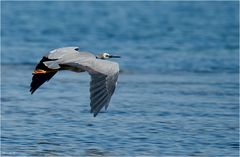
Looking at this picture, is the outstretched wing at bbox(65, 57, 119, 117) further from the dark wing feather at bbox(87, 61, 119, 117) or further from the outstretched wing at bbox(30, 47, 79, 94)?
the outstretched wing at bbox(30, 47, 79, 94)

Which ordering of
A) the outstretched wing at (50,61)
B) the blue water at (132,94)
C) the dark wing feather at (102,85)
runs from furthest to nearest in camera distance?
the outstretched wing at (50,61) < the blue water at (132,94) < the dark wing feather at (102,85)

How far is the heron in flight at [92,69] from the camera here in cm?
750

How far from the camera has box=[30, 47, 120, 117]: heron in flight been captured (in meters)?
7.50

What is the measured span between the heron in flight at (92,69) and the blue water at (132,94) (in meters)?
0.54

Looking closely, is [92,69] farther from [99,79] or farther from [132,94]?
[132,94]

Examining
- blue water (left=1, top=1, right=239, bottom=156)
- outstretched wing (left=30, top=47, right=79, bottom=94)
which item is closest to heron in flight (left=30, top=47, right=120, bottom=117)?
outstretched wing (left=30, top=47, right=79, bottom=94)

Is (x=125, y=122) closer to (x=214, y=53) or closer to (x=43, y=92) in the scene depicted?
(x=43, y=92)

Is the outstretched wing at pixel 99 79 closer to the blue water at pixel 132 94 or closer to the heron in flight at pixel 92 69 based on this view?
the heron in flight at pixel 92 69

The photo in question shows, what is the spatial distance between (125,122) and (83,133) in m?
0.72

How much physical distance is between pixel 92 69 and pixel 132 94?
Answer: 128 inches

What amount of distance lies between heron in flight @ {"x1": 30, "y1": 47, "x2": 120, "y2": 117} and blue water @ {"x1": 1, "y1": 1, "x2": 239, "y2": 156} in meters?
0.54

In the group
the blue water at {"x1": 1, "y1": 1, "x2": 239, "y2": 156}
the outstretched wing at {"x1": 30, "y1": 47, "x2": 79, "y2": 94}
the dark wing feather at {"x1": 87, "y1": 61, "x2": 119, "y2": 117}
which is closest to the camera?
the dark wing feather at {"x1": 87, "y1": 61, "x2": 119, "y2": 117}

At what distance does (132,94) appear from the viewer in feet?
36.7

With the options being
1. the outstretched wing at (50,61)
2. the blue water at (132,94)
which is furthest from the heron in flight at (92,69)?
the blue water at (132,94)
